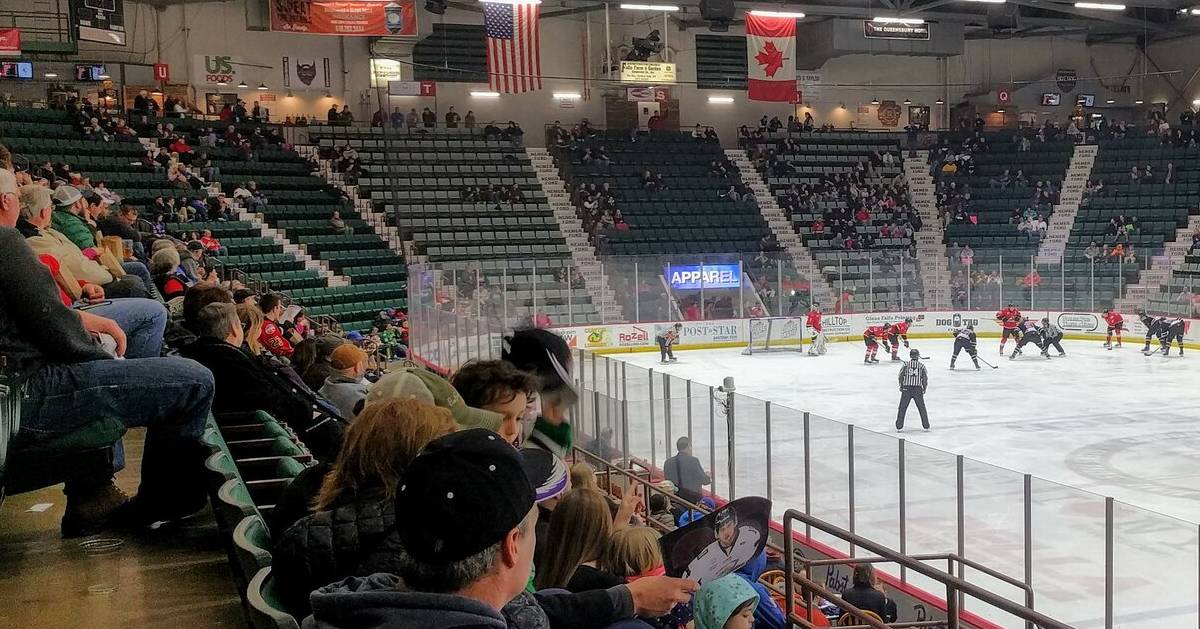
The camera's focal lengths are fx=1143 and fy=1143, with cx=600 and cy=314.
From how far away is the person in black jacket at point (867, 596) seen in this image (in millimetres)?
6820

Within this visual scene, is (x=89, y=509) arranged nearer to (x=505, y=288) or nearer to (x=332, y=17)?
(x=505, y=288)

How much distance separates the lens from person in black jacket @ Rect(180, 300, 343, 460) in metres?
4.52

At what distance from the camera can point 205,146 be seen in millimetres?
28766

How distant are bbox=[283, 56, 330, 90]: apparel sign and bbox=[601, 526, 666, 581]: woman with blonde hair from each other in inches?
1241

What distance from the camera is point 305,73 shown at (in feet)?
109

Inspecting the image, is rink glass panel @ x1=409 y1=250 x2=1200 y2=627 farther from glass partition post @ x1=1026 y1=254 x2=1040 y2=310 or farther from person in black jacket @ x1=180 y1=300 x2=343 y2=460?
glass partition post @ x1=1026 y1=254 x2=1040 y2=310

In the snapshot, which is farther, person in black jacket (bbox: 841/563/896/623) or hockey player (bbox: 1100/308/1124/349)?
hockey player (bbox: 1100/308/1124/349)

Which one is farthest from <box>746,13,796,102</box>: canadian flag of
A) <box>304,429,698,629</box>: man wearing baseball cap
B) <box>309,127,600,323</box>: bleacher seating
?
<box>304,429,698,629</box>: man wearing baseball cap

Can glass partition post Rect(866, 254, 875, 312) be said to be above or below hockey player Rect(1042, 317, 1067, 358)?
above

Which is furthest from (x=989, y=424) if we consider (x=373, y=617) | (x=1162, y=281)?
(x=373, y=617)

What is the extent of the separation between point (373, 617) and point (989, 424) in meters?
16.0

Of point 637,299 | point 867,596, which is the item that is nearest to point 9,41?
point 637,299

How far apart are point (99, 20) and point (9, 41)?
76.4 inches

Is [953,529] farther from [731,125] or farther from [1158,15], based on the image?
[1158,15]
